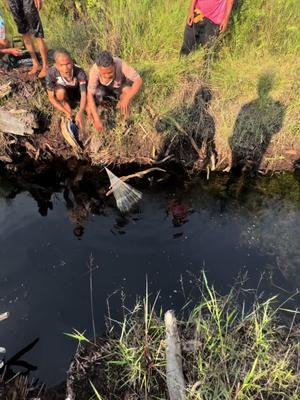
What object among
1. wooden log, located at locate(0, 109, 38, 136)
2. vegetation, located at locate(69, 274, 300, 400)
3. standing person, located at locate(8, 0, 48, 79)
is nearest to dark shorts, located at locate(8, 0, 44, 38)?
standing person, located at locate(8, 0, 48, 79)

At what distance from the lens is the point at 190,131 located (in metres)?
4.90

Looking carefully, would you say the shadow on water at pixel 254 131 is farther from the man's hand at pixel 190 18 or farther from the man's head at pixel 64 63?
the man's head at pixel 64 63

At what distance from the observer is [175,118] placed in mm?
4918

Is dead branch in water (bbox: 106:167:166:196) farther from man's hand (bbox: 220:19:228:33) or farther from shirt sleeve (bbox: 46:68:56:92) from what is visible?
man's hand (bbox: 220:19:228:33)

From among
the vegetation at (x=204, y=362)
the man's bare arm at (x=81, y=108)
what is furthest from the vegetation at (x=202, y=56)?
the vegetation at (x=204, y=362)

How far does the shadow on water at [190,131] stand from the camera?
488 centimetres

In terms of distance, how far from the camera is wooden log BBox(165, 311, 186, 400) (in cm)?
246

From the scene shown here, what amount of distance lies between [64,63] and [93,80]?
363 mm

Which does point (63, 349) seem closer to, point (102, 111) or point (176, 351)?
point (176, 351)

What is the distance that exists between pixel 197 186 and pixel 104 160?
1.23 m

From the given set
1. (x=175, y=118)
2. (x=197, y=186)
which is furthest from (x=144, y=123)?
(x=197, y=186)

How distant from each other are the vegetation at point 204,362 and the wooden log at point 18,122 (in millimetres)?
2867

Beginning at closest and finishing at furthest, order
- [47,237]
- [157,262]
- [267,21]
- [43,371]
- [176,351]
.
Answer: [176,351] → [43,371] → [157,262] → [47,237] → [267,21]

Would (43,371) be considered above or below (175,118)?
below
